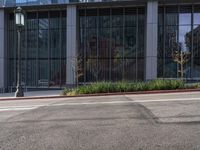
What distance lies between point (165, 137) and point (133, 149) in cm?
113

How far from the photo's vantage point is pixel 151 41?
36.1 meters

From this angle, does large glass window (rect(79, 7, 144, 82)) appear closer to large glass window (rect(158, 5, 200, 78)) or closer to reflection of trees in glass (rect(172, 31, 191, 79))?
large glass window (rect(158, 5, 200, 78))

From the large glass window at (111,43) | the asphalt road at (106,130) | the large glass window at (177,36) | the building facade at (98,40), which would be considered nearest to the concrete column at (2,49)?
the building facade at (98,40)

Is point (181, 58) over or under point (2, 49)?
under

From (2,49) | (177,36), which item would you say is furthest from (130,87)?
(2,49)

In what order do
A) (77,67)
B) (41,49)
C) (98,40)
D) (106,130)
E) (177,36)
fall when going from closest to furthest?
(106,130)
(77,67)
(177,36)
(98,40)
(41,49)

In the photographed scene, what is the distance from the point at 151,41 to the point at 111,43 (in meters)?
4.80

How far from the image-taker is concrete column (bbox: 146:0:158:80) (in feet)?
118

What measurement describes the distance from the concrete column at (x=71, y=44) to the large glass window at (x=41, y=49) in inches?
84.4

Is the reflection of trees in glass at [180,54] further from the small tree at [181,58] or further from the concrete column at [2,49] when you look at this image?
the concrete column at [2,49]

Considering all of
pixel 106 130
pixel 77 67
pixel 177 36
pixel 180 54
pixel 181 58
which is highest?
pixel 177 36

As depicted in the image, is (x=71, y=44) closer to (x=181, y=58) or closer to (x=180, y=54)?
(x=180, y=54)

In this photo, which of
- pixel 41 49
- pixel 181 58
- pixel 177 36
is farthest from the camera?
pixel 41 49

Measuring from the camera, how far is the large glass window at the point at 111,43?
39031 millimetres
